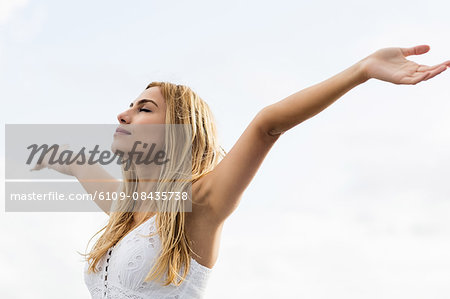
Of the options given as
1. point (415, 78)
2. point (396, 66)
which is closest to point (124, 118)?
point (396, 66)

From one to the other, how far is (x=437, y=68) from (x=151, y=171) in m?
2.16

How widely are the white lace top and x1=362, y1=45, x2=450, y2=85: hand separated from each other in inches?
65.8

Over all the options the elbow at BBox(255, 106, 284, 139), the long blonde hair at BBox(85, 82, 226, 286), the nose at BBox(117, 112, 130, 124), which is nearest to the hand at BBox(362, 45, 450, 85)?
the elbow at BBox(255, 106, 284, 139)

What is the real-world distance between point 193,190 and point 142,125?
24.8 inches

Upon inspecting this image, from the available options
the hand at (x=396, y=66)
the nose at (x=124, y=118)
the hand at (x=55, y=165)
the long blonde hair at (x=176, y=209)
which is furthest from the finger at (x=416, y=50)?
the hand at (x=55, y=165)

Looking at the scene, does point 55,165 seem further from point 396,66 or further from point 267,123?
point 396,66

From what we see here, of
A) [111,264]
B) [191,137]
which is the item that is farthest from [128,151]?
[111,264]

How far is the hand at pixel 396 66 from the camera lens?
2318 millimetres

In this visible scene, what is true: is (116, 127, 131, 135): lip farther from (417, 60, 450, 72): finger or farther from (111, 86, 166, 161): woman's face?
(417, 60, 450, 72): finger

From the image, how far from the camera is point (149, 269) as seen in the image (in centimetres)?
337

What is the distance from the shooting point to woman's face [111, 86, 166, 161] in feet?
12.2

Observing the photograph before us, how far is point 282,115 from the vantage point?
8.80ft

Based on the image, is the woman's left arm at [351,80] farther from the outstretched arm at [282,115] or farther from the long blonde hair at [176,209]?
the long blonde hair at [176,209]

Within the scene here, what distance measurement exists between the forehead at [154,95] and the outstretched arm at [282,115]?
72cm
